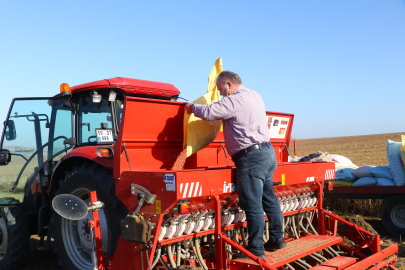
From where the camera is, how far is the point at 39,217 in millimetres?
4293

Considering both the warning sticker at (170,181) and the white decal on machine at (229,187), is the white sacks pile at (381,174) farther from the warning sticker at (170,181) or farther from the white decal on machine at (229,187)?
the warning sticker at (170,181)

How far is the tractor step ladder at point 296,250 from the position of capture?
314 cm

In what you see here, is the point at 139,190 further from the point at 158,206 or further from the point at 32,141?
the point at 32,141

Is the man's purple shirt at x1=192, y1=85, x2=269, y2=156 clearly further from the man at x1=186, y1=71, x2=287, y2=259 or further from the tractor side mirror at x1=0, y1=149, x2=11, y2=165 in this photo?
the tractor side mirror at x1=0, y1=149, x2=11, y2=165

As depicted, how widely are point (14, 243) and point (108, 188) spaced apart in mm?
1822

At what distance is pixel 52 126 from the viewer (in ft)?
15.2

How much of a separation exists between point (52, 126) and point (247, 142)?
108 inches

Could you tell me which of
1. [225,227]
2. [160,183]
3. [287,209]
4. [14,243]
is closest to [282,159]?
[287,209]

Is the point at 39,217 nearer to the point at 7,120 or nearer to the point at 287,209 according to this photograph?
the point at 7,120

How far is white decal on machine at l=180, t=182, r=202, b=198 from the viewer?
9.33ft

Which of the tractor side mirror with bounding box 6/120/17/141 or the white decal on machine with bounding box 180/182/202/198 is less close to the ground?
the tractor side mirror with bounding box 6/120/17/141

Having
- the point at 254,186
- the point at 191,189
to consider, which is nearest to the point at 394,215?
the point at 254,186

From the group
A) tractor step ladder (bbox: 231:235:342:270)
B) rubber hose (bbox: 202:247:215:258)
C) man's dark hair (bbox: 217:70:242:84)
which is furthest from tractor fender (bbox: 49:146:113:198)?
tractor step ladder (bbox: 231:235:342:270)

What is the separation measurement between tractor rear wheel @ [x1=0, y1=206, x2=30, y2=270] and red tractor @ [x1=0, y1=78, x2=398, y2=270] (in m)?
0.01
